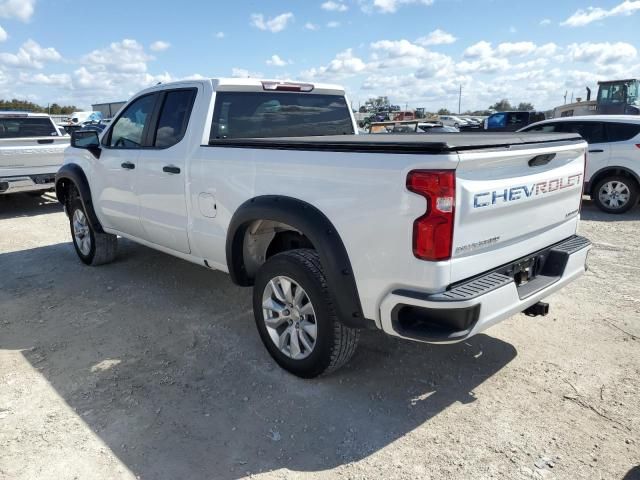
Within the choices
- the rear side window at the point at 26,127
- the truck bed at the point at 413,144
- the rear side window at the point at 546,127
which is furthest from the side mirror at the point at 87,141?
the rear side window at the point at 546,127

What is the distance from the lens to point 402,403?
310 cm

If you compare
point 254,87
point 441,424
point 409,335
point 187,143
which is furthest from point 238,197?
point 441,424

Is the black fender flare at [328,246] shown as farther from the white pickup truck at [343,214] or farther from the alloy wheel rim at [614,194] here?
the alloy wheel rim at [614,194]

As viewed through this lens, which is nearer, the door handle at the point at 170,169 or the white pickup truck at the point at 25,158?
the door handle at the point at 170,169

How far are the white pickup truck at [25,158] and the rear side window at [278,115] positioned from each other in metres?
6.23

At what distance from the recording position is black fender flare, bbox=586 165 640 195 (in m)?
8.26

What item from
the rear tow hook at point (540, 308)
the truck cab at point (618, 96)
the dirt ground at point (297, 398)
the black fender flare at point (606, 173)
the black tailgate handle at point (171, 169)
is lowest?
the dirt ground at point (297, 398)

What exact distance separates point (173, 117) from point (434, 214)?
9.07ft

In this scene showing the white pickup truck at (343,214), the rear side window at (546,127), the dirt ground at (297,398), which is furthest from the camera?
the rear side window at (546,127)

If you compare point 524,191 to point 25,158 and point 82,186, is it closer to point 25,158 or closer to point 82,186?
point 82,186

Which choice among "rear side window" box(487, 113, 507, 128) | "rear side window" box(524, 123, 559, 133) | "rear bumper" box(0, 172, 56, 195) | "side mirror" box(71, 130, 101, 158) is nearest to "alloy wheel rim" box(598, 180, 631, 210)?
"rear side window" box(524, 123, 559, 133)

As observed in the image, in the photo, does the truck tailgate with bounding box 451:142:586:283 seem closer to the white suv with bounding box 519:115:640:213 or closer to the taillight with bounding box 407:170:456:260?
the taillight with bounding box 407:170:456:260

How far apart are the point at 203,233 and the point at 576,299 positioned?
133 inches

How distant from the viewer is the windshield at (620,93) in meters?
23.2
